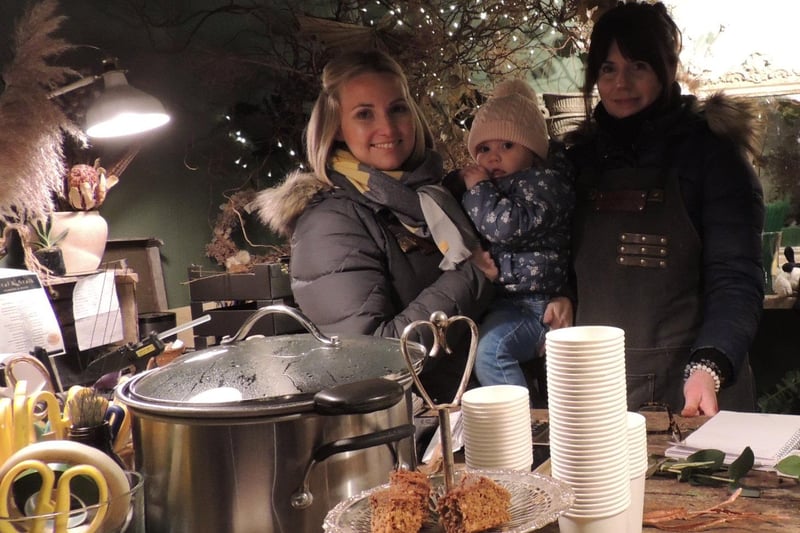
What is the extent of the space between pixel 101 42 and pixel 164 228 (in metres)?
0.82

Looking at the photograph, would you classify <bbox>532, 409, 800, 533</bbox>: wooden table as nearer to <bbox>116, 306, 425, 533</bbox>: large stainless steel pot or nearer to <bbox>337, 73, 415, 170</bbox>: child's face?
<bbox>116, 306, 425, 533</bbox>: large stainless steel pot

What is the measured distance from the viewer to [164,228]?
3.32 m

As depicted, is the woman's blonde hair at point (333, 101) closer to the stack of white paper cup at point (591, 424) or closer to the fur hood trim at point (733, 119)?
the fur hood trim at point (733, 119)

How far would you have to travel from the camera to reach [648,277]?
1984 millimetres

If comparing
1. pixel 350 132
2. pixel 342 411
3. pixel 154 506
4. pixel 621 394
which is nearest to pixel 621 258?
pixel 350 132

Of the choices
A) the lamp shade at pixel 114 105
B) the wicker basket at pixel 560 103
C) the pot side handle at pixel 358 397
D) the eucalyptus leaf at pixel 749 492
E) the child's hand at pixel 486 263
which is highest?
the wicker basket at pixel 560 103

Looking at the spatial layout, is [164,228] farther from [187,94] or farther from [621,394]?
[621,394]

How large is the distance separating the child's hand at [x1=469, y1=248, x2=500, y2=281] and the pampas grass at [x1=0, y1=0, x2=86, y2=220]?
112 centimetres

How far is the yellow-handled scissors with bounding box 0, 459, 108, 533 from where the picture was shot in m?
0.91

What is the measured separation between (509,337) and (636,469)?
109 cm

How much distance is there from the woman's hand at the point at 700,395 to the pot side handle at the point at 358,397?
36.8 inches

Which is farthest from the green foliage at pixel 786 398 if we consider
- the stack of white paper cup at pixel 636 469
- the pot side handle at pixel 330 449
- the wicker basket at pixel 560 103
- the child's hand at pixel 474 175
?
the pot side handle at pixel 330 449

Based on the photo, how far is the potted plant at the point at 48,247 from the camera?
2264mm

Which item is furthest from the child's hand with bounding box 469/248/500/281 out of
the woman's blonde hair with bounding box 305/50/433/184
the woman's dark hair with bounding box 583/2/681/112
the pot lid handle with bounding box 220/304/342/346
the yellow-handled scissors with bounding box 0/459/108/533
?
the yellow-handled scissors with bounding box 0/459/108/533
